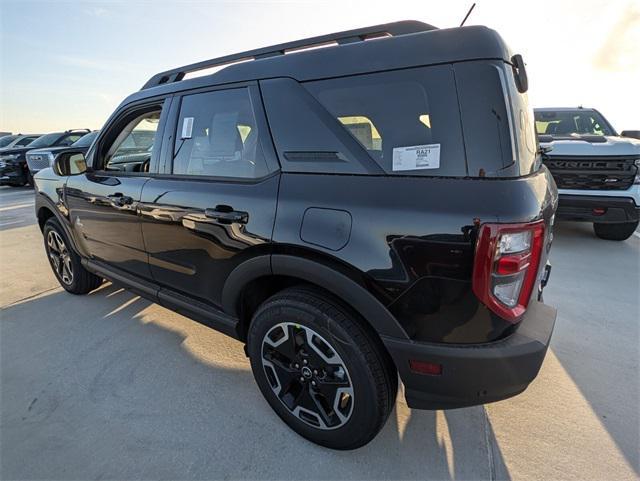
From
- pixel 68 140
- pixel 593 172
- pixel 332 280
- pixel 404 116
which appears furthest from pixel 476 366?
pixel 68 140

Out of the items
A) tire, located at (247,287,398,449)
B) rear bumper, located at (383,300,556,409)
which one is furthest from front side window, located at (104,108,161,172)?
rear bumper, located at (383,300,556,409)

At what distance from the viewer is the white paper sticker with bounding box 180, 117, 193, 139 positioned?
2232 millimetres

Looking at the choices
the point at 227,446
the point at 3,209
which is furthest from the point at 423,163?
the point at 3,209

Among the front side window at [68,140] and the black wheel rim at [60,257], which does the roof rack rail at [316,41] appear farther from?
the front side window at [68,140]

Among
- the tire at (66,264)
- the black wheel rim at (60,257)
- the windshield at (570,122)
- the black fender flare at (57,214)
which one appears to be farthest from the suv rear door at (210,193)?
the windshield at (570,122)

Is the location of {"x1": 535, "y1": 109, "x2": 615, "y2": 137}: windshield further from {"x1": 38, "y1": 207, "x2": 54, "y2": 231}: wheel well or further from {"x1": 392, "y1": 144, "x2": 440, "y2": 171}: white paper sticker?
{"x1": 38, "y1": 207, "x2": 54, "y2": 231}: wheel well

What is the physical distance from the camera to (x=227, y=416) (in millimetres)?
2031

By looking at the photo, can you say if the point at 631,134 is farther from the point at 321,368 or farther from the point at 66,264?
the point at 66,264

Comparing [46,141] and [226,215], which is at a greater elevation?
[46,141]

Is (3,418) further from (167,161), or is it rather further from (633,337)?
(633,337)

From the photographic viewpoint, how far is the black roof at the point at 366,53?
4.43 feet

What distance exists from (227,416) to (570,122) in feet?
23.2

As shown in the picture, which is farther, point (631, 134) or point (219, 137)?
point (631, 134)

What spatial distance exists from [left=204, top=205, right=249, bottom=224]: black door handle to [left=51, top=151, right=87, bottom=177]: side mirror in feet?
6.01
